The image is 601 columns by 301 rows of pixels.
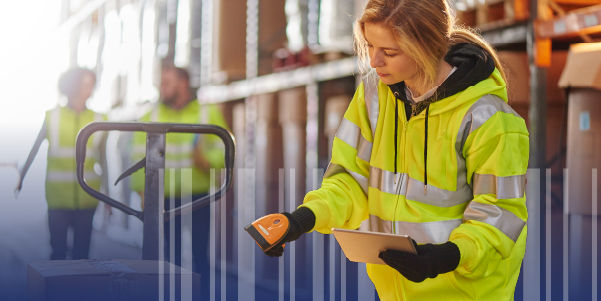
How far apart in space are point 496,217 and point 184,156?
293 centimetres

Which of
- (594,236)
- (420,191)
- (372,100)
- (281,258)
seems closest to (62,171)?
(281,258)

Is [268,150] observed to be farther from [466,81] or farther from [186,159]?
[466,81]

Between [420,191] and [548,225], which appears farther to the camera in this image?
[548,225]

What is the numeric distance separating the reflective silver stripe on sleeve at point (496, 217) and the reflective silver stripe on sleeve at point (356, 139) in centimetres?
23

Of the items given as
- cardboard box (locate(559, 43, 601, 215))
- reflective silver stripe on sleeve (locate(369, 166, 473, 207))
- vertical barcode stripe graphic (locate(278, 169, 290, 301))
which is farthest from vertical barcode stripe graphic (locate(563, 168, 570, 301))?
reflective silver stripe on sleeve (locate(369, 166, 473, 207))

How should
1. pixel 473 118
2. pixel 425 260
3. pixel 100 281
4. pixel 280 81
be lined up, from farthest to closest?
pixel 280 81
pixel 100 281
pixel 473 118
pixel 425 260

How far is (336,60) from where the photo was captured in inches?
213

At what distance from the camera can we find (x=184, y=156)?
4.07 meters

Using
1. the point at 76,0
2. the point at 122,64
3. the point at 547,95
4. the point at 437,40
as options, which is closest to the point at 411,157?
the point at 437,40

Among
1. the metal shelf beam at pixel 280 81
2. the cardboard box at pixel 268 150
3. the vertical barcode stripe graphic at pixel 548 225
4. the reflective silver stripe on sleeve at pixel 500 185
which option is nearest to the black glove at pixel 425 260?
the reflective silver stripe on sleeve at pixel 500 185

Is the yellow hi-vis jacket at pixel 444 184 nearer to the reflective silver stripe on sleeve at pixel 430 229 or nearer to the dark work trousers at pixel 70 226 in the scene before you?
the reflective silver stripe on sleeve at pixel 430 229

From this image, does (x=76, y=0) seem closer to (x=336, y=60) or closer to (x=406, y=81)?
(x=336, y=60)

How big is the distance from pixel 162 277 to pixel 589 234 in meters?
2.46

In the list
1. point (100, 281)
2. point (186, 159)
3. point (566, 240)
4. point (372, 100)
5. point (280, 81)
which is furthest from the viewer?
point (280, 81)
